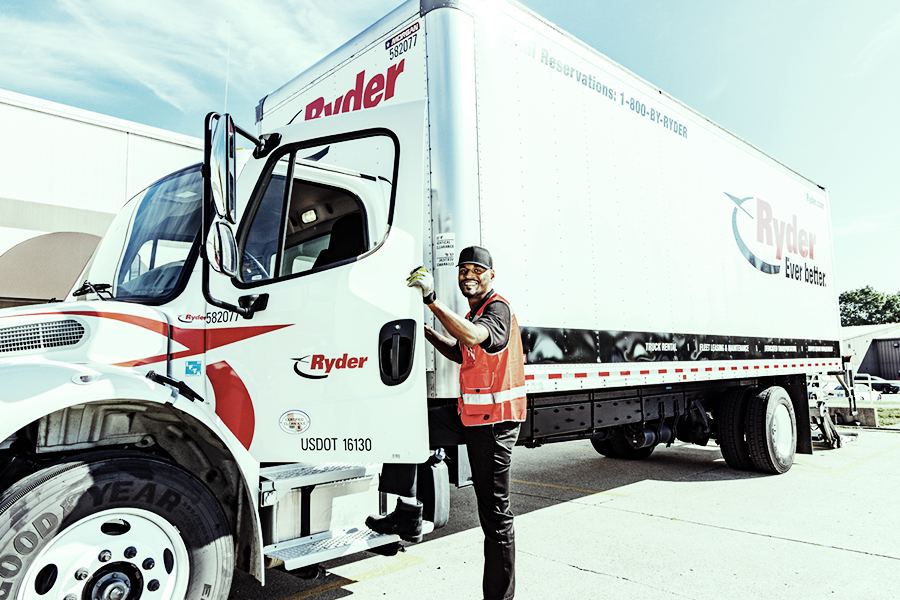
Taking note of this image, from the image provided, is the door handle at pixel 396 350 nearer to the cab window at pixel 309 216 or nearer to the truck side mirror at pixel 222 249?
the cab window at pixel 309 216

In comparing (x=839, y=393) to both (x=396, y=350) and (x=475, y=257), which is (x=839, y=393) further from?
(x=396, y=350)

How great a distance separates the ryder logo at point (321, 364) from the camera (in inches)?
118

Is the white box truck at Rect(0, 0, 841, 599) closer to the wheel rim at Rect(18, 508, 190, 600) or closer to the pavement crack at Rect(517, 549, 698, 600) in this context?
the wheel rim at Rect(18, 508, 190, 600)

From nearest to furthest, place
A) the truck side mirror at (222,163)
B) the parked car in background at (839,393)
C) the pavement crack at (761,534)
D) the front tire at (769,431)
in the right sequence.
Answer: the truck side mirror at (222,163), the pavement crack at (761,534), the front tire at (769,431), the parked car in background at (839,393)

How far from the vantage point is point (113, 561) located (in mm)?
2518

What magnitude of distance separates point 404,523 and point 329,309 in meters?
1.19

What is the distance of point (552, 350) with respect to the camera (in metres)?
4.21

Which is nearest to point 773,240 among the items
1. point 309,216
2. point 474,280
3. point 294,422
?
point 474,280

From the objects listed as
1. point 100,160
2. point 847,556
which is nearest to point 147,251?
point 847,556

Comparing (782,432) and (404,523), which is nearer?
(404,523)

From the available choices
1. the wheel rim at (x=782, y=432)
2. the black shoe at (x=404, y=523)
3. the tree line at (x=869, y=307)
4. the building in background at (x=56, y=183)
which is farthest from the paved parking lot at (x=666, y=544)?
the tree line at (x=869, y=307)

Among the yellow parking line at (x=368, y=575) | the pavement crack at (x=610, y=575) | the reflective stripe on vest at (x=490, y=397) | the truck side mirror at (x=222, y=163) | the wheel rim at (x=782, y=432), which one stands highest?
the truck side mirror at (x=222, y=163)

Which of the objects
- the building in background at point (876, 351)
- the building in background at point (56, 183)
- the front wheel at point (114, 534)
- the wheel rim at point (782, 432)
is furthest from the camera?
the building in background at point (876, 351)

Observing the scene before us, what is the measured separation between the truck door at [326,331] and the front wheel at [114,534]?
0.47 metres
